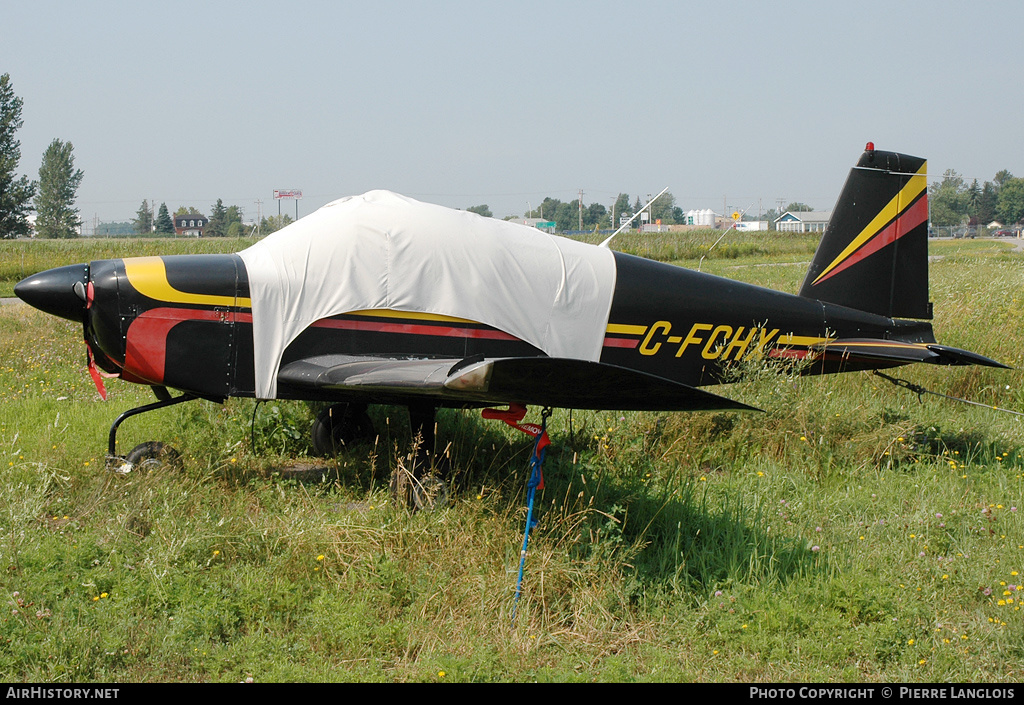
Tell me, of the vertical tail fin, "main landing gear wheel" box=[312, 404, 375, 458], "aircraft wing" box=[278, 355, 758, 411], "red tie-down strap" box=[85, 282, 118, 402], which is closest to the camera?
"aircraft wing" box=[278, 355, 758, 411]

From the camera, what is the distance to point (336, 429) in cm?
631

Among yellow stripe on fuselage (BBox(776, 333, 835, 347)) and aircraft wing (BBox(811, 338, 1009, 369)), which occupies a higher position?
yellow stripe on fuselage (BBox(776, 333, 835, 347))

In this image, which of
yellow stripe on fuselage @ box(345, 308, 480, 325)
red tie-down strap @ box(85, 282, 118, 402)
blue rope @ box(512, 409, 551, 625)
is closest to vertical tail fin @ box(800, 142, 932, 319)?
yellow stripe on fuselage @ box(345, 308, 480, 325)

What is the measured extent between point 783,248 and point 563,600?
34436mm

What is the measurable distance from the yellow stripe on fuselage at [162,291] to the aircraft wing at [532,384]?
826 mm

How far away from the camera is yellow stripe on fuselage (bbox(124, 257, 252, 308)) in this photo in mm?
5062

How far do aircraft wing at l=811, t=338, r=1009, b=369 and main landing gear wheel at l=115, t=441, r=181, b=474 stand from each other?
5.20 m

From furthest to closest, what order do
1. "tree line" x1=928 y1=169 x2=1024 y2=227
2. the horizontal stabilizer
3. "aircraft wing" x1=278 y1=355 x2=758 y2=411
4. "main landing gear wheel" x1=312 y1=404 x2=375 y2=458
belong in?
1. "tree line" x1=928 y1=169 x2=1024 y2=227
2. "main landing gear wheel" x1=312 y1=404 x2=375 y2=458
3. the horizontal stabilizer
4. "aircraft wing" x1=278 y1=355 x2=758 y2=411

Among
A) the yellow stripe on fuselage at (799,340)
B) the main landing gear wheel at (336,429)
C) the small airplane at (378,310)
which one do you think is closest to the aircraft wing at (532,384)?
the small airplane at (378,310)

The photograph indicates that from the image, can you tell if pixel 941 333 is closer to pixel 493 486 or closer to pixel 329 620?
pixel 493 486

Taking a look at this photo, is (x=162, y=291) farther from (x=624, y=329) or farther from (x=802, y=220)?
(x=802, y=220)

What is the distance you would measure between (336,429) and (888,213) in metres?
5.25

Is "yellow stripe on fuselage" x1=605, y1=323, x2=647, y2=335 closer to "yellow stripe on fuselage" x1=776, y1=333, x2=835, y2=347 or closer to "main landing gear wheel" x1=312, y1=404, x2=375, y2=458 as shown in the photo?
"yellow stripe on fuselage" x1=776, y1=333, x2=835, y2=347

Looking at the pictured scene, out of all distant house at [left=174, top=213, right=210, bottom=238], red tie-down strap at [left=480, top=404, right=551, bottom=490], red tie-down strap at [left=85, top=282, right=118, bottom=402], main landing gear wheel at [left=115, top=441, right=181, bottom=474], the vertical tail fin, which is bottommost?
main landing gear wheel at [left=115, top=441, right=181, bottom=474]
